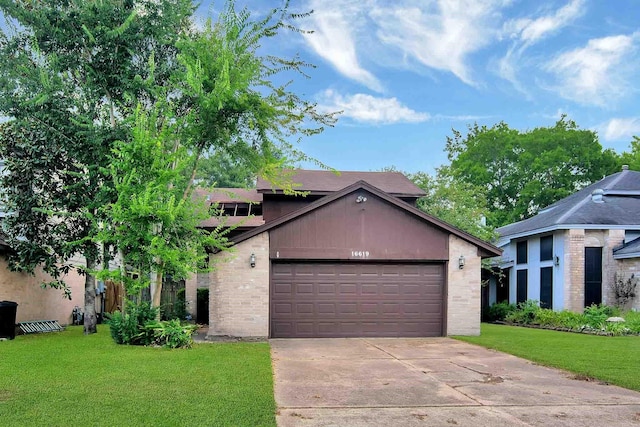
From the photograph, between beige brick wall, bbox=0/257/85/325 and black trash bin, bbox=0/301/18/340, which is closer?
black trash bin, bbox=0/301/18/340

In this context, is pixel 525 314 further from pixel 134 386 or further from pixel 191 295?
pixel 134 386

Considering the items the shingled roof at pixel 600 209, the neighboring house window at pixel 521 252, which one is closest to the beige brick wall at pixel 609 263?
the shingled roof at pixel 600 209

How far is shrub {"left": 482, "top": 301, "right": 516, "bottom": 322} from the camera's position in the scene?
2363 cm

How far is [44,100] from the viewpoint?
14320 millimetres

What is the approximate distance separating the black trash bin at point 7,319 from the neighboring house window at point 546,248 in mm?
19308

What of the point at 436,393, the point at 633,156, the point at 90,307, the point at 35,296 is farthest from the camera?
the point at 633,156

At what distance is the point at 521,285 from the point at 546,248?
9.39 feet

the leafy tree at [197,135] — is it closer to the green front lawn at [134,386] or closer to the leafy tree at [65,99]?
the leafy tree at [65,99]

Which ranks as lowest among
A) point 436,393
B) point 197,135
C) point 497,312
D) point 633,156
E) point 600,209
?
point 497,312

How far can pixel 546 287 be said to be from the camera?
23062 mm

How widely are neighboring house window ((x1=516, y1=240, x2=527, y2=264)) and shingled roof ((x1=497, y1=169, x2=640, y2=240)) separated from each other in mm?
535

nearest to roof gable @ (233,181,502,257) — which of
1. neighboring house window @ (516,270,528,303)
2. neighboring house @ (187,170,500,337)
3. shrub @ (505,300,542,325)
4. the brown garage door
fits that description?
neighboring house @ (187,170,500,337)

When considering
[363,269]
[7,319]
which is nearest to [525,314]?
[363,269]

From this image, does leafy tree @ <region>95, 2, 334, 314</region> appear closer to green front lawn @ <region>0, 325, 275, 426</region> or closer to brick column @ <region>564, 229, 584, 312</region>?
green front lawn @ <region>0, 325, 275, 426</region>
